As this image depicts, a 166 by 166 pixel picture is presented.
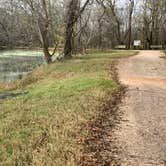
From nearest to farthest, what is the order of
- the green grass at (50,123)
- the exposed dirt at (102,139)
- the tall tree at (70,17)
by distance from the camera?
1. the exposed dirt at (102,139)
2. the green grass at (50,123)
3. the tall tree at (70,17)

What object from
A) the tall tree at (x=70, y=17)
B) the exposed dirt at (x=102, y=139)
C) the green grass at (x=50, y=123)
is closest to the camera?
the exposed dirt at (x=102, y=139)

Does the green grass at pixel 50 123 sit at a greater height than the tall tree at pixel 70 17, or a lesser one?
lesser

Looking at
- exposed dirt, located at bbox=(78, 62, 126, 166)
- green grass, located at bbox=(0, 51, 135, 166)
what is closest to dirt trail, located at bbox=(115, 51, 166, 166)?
exposed dirt, located at bbox=(78, 62, 126, 166)

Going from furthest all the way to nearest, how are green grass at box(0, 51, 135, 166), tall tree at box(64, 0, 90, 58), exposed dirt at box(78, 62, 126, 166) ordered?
tall tree at box(64, 0, 90, 58) → green grass at box(0, 51, 135, 166) → exposed dirt at box(78, 62, 126, 166)

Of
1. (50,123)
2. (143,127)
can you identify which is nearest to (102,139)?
(143,127)

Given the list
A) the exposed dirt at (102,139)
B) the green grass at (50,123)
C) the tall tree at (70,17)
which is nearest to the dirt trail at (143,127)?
the exposed dirt at (102,139)

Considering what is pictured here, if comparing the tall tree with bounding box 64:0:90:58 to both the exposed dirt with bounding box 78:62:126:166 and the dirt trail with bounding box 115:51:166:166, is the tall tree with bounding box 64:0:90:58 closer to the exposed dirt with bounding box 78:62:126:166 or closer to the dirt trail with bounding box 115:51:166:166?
the dirt trail with bounding box 115:51:166:166

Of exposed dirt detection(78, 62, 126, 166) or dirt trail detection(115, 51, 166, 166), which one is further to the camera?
dirt trail detection(115, 51, 166, 166)

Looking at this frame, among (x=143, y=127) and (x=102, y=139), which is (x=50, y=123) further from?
(x=143, y=127)

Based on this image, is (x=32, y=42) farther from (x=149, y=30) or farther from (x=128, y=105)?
(x=149, y=30)

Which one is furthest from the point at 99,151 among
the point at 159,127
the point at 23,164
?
the point at 159,127

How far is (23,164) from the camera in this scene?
6.21m

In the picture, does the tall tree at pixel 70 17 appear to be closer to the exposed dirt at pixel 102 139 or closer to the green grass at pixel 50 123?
the green grass at pixel 50 123

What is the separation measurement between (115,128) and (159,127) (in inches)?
36.0
